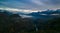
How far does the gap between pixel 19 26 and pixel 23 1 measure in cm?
43

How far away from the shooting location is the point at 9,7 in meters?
4.88

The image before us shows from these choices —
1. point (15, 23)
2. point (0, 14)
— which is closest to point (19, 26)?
point (15, 23)

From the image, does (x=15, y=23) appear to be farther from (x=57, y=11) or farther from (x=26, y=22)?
(x=57, y=11)

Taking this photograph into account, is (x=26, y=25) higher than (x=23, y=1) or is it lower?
lower

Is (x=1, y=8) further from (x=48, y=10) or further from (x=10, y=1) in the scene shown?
(x=48, y=10)

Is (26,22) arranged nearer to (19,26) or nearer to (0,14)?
(19,26)

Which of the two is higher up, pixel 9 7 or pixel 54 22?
pixel 9 7

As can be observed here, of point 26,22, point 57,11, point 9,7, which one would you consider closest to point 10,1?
point 9,7

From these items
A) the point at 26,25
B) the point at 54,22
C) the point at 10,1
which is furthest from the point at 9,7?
the point at 54,22

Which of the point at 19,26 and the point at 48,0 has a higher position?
the point at 48,0

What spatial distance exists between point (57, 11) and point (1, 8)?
953mm

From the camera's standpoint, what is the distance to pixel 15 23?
16.0 ft

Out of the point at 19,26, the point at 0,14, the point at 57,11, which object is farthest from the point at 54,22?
the point at 0,14

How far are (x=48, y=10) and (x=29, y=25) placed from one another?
0.41 m
